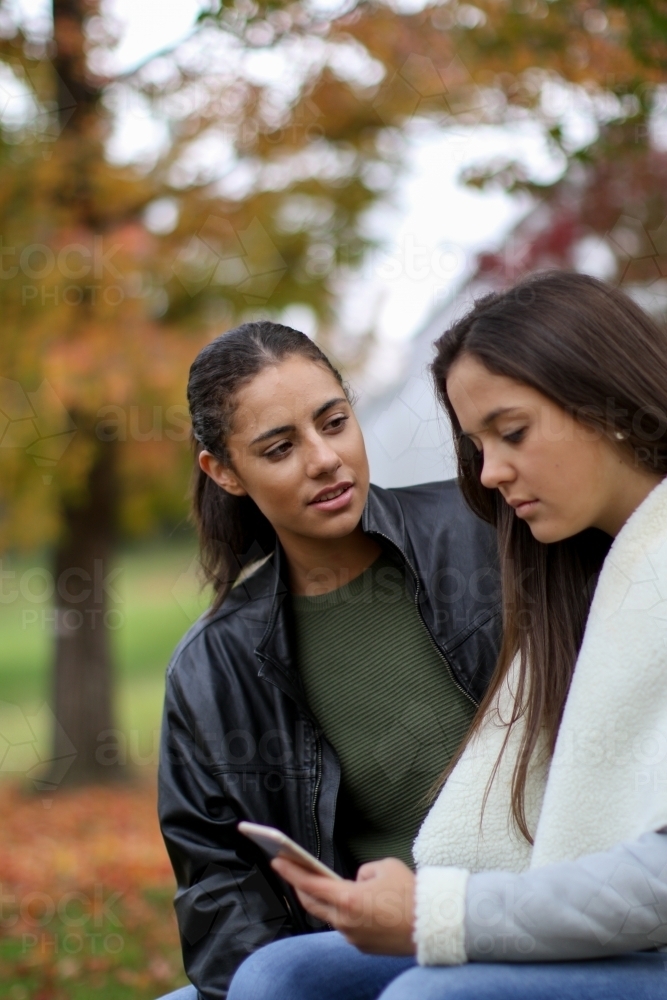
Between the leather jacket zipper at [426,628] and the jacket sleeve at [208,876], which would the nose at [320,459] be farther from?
the jacket sleeve at [208,876]

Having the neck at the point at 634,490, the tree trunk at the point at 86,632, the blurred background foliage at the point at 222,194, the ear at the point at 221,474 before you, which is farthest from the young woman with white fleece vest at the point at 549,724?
the tree trunk at the point at 86,632

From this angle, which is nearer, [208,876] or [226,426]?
[208,876]

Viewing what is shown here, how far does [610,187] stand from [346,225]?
137cm

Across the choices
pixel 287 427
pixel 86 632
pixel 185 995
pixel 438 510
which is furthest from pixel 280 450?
pixel 86 632

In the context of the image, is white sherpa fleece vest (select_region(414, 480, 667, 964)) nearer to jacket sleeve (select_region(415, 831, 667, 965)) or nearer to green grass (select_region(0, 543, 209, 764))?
jacket sleeve (select_region(415, 831, 667, 965))

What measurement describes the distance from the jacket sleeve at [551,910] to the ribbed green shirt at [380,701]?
597 mm

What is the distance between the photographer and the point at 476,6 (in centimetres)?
414

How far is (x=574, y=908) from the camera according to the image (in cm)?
137

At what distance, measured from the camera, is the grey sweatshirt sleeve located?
4.46ft

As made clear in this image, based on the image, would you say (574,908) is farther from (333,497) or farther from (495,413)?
(333,497)

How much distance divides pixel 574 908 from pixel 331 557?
990mm

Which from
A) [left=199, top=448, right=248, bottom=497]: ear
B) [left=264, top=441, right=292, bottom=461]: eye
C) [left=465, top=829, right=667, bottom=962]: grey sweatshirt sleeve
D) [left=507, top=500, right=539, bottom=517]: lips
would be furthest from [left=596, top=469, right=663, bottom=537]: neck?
[left=199, top=448, right=248, bottom=497]: ear

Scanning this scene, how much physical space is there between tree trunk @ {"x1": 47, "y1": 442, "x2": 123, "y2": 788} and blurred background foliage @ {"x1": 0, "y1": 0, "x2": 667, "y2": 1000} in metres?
0.51

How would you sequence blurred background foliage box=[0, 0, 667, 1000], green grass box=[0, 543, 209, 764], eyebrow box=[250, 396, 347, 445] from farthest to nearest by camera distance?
green grass box=[0, 543, 209, 764]
blurred background foliage box=[0, 0, 667, 1000]
eyebrow box=[250, 396, 347, 445]
